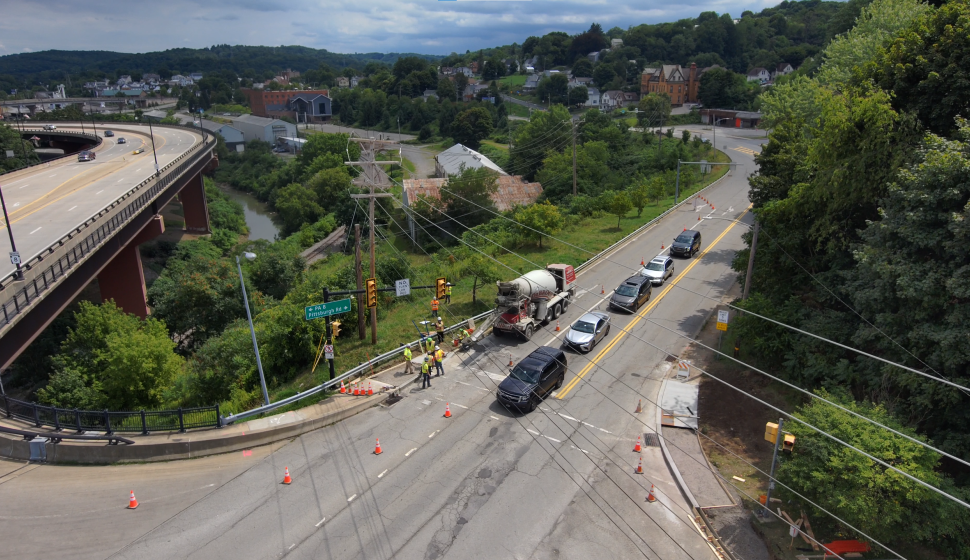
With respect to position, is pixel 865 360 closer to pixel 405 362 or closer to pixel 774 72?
pixel 405 362

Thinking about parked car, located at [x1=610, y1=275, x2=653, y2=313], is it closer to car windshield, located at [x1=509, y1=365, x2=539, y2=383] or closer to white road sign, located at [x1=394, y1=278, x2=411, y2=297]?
car windshield, located at [x1=509, y1=365, x2=539, y2=383]

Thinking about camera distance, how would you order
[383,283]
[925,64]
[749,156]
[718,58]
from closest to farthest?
[925,64] < [383,283] < [749,156] < [718,58]

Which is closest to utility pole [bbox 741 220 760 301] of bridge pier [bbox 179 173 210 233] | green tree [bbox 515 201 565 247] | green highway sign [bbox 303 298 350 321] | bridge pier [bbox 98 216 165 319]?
green highway sign [bbox 303 298 350 321]

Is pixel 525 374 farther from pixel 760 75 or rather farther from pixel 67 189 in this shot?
pixel 760 75

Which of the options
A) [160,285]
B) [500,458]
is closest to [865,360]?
[500,458]

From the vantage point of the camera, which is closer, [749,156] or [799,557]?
[799,557]

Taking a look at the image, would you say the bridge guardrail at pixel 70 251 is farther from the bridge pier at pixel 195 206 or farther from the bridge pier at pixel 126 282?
the bridge pier at pixel 195 206

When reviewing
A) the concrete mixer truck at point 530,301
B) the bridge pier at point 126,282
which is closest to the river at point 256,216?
the bridge pier at point 126,282
